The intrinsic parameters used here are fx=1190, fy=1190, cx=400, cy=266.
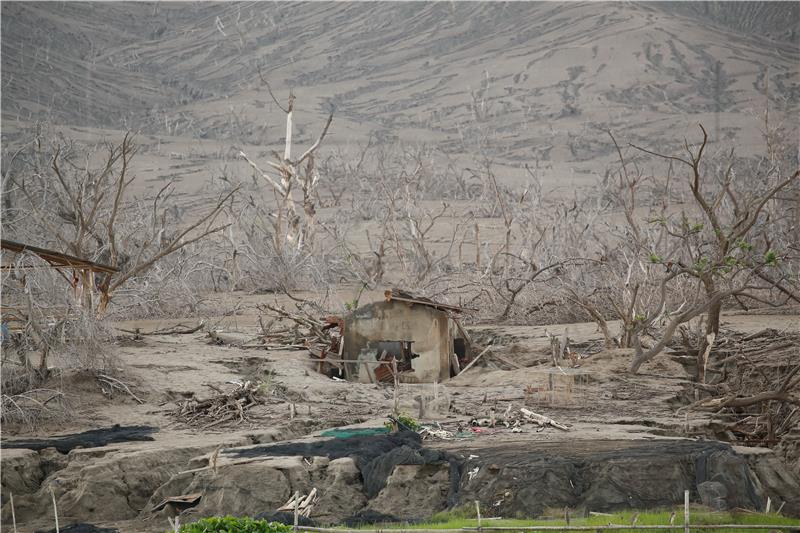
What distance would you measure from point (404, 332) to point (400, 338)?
0.37 feet

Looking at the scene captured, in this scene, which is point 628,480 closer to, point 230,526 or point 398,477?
point 398,477

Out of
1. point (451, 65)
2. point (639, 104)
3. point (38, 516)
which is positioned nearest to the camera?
point (38, 516)

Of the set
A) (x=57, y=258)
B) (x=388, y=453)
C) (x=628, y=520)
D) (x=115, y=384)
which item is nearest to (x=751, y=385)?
(x=388, y=453)

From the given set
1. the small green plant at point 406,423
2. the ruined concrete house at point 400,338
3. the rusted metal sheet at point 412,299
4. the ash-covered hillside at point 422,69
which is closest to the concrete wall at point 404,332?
the ruined concrete house at point 400,338

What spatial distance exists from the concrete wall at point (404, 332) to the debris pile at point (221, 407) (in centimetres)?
303

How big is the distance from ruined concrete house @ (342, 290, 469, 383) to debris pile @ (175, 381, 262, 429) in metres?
3.00

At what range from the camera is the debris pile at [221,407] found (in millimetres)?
15039

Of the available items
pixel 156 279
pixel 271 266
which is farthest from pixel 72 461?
pixel 271 266

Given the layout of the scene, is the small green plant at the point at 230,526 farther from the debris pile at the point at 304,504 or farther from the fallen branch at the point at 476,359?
the fallen branch at the point at 476,359

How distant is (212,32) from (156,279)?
187 feet

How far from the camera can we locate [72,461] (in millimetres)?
13086

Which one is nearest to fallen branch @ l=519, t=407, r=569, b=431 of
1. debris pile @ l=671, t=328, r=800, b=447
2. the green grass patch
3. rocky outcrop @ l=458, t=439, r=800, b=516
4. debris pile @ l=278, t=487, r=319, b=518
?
debris pile @ l=671, t=328, r=800, b=447

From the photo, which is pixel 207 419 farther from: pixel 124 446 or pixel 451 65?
pixel 451 65

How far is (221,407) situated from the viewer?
15328mm
